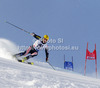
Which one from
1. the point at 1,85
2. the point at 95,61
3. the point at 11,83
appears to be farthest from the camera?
the point at 95,61

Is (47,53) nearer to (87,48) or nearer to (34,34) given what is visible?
(34,34)

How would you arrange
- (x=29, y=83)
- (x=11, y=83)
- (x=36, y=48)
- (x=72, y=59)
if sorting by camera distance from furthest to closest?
(x=72, y=59) → (x=36, y=48) → (x=29, y=83) → (x=11, y=83)

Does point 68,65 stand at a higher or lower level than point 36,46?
lower

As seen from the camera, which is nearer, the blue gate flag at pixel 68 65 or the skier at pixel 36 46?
the skier at pixel 36 46

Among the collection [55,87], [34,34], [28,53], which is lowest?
[55,87]

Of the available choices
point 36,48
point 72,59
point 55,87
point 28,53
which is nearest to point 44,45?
point 36,48

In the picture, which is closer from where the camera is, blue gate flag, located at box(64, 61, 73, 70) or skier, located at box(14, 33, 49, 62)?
skier, located at box(14, 33, 49, 62)

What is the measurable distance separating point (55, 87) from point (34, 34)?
6706 mm

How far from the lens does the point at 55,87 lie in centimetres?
287

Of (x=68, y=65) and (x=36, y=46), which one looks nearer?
(x=36, y=46)

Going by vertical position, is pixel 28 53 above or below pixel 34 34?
below

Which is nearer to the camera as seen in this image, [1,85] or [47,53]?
[1,85]

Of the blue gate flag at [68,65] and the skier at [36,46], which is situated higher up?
the skier at [36,46]

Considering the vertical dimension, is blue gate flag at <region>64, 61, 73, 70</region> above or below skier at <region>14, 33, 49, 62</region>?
below
